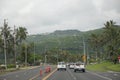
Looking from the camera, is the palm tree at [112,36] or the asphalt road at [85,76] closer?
the asphalt road at [85,76]

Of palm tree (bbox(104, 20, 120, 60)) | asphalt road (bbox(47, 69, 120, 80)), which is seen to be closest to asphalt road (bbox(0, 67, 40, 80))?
asphalt road (bbox(47, 69, 120, 80))

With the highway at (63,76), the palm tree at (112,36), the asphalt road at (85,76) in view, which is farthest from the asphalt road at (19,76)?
the palm tree at (112,36)

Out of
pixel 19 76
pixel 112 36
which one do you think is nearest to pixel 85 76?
pixel 19 76

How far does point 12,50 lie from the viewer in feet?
384

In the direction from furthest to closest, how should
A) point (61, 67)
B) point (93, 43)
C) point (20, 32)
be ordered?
point (93, 43), point (20, 32), point (61, 67)

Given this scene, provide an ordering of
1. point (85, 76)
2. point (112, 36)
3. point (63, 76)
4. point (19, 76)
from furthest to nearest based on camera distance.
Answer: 1. point (112, 36)
2. point (19, 76)
3. point (63, 76)
4. point (85, 76)

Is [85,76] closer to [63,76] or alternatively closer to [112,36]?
[63,76]

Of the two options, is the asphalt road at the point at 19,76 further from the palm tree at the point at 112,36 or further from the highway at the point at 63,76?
the palm tree at the point at 112,36

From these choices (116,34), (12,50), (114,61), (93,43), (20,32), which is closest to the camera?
(114,61)

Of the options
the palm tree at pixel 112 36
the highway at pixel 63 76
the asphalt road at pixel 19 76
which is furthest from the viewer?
the palm tree at pixel 112 36

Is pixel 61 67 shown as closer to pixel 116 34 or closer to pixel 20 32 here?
pixel 116 34

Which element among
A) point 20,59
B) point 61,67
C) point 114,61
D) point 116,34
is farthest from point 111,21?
point 20,59

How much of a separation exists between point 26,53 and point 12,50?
25.4 m

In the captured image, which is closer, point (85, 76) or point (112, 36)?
point (85, 76)
